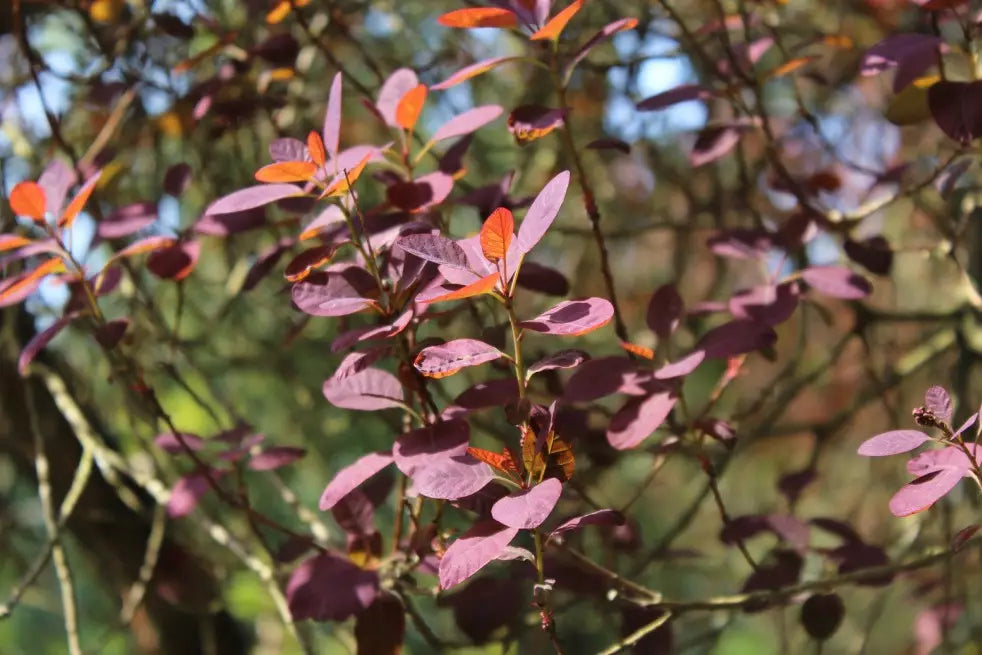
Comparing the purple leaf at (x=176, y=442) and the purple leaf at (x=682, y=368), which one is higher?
the purple leaf at (x=682, y=368)

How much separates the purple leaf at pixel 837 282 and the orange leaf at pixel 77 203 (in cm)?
81

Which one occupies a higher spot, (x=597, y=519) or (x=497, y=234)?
(x=497, y=234)

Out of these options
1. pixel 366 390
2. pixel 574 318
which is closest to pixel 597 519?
pixel 574 318

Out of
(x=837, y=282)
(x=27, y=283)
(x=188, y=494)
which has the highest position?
(x=27, y=283)

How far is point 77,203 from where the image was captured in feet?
3.51

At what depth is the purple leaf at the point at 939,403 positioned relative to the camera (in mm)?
801

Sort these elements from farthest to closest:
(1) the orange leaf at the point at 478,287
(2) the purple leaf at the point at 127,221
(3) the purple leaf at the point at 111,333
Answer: (2) the purple leaf at the point at 127,221
(3) the purple leaf at the point at 111,333
(1) the orange leaf at the point at 478,287

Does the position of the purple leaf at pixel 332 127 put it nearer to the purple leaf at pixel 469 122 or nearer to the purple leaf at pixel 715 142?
the purple leaf at pixel 469 122

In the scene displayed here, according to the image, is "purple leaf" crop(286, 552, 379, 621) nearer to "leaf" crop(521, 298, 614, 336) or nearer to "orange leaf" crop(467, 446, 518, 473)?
"orange leaf" crop(467, 446, 518, 473)

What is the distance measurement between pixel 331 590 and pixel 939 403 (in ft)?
2.06

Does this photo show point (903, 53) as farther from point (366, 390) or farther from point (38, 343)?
point (38, 343)

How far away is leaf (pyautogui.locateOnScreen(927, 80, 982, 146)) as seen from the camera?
102 centimetres

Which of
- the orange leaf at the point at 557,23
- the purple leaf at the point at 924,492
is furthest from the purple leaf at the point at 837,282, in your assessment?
the orange leaf at the point at 557,23

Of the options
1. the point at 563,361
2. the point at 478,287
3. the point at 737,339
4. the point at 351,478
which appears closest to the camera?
the point at 478,287
